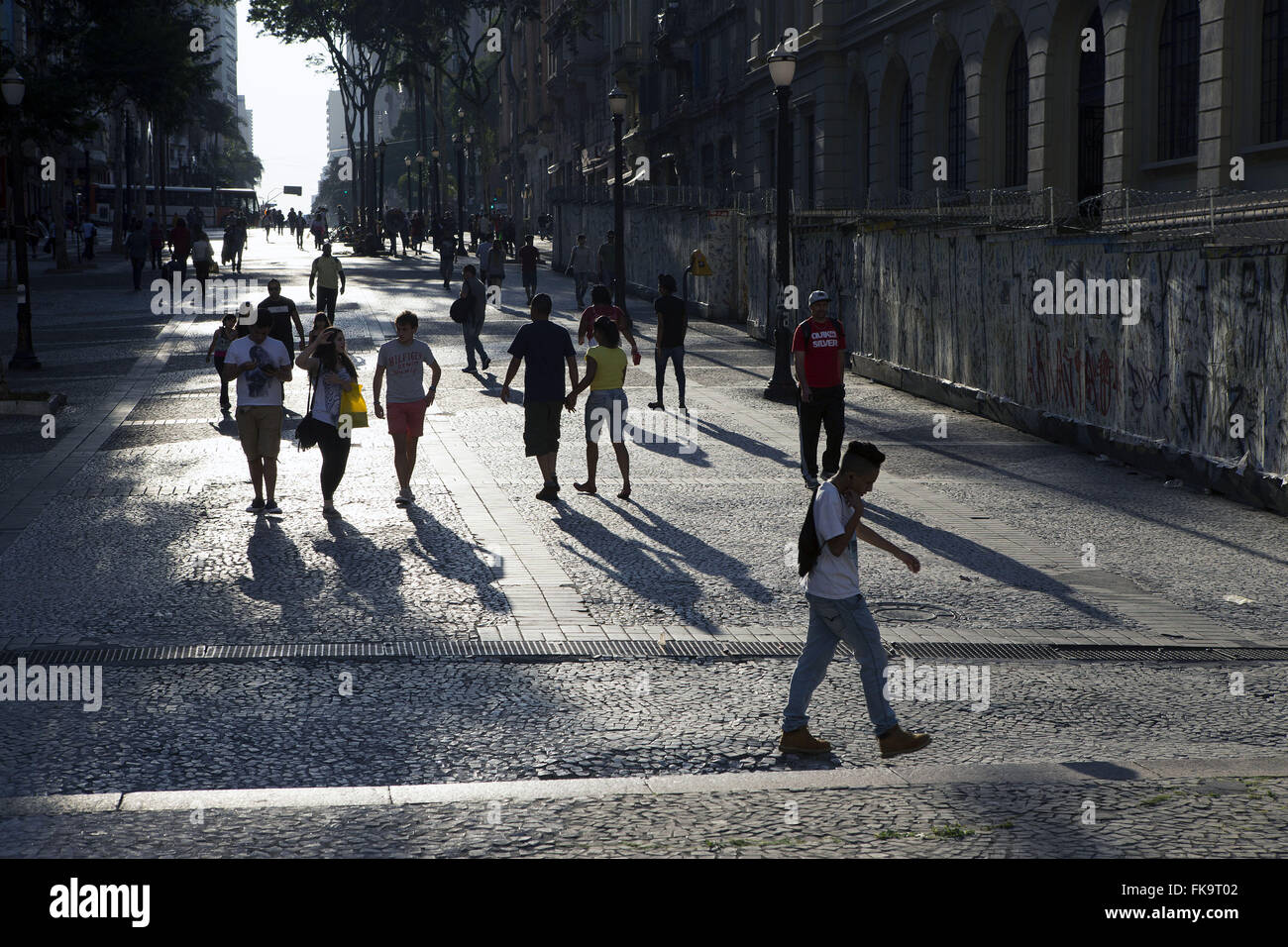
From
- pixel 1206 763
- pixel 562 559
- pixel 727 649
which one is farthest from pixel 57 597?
pixel 1206 763

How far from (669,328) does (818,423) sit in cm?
500

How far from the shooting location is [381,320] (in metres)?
32.9

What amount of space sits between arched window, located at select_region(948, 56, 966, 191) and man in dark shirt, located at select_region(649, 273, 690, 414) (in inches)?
693

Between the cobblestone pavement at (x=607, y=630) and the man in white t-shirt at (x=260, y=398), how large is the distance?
1.45ft

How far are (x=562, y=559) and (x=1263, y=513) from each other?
6.23m

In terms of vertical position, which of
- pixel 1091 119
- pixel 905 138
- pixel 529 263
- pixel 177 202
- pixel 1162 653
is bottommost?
pixel 1162 653

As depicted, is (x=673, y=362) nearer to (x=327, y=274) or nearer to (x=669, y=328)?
(x=669, y=328)

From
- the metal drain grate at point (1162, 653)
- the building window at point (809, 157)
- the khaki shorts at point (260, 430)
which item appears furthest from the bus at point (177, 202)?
the metal drain grate at point (1162, 653)

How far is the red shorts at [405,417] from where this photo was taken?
13266 millimetres

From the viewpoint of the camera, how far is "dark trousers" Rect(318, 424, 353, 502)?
12633 mm

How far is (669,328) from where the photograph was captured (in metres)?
19.0

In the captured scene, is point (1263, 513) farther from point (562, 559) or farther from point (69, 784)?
point (69, 784)

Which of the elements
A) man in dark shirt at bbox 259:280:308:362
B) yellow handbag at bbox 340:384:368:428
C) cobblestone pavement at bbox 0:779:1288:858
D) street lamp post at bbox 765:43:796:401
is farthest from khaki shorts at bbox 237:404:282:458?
street lamp post at bbox 765:43:796:401

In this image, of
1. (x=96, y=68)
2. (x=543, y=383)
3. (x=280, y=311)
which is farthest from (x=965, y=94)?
(x=96, y=68)
